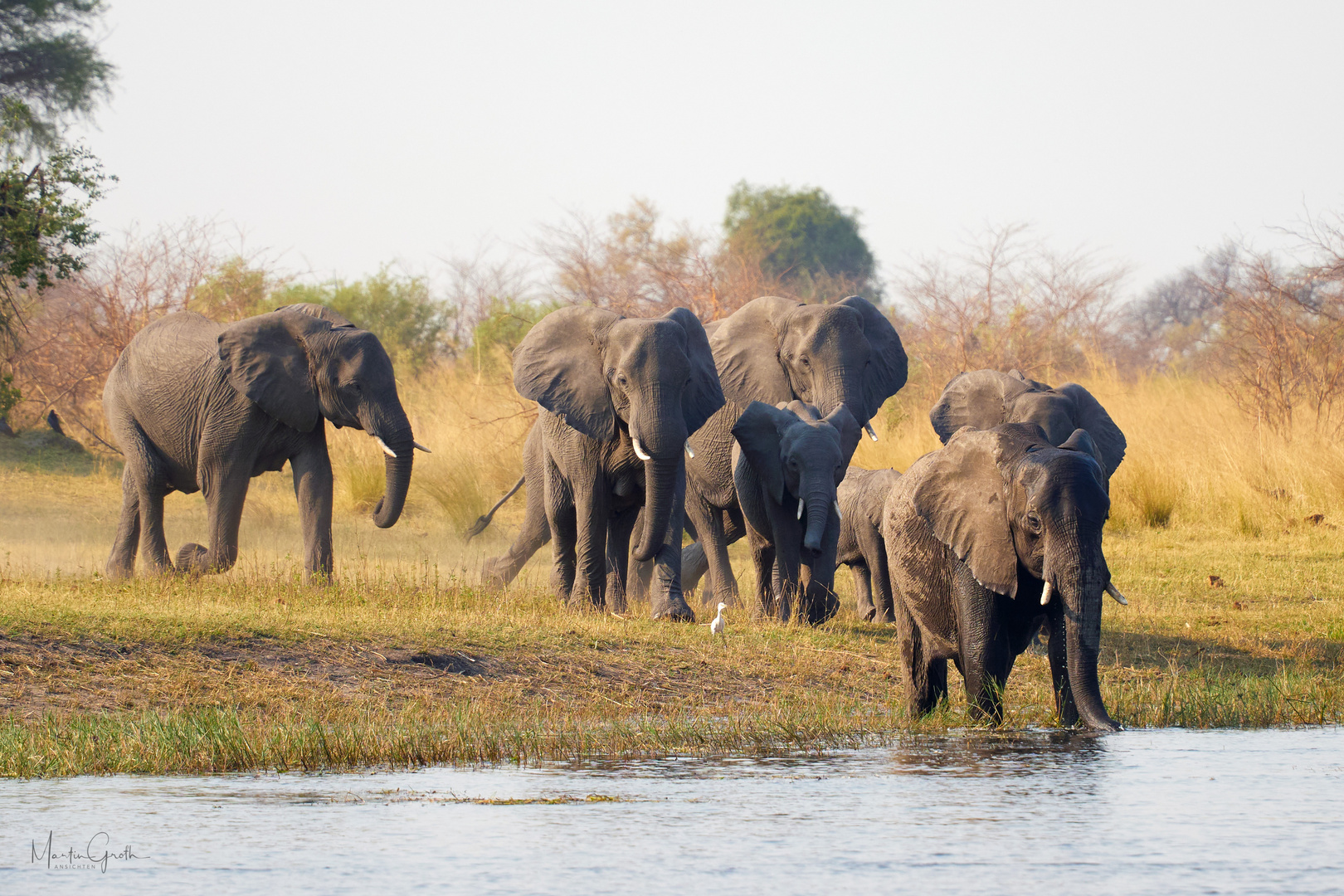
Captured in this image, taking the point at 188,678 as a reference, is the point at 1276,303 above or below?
above

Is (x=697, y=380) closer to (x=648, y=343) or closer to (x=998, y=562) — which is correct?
(x=648, y=343)

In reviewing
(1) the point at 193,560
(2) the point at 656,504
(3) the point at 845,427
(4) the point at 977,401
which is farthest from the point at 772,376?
(1) the point at 193,560

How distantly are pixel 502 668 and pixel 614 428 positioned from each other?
278 centimetres

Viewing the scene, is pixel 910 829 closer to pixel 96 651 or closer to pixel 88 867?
pixel 88 867

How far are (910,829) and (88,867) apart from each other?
2460 millimetres

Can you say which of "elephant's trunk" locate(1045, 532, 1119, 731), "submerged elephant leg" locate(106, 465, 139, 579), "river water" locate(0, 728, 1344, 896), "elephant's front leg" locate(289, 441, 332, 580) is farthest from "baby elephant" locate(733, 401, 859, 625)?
"submerged elephant leg" locate(106, 465, 139, 579)

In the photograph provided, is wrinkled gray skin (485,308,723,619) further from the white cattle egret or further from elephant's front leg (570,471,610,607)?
the white cattle egret

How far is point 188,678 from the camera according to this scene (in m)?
8.19

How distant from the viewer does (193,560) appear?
12.8 meters

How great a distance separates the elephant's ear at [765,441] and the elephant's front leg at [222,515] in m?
3.86

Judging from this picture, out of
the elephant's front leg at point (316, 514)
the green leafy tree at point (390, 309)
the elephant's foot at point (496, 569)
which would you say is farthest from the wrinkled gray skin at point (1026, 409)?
the green leafy tree at point (390, 309)

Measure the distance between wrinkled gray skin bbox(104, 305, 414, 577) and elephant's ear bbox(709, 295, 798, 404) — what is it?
2.54 meters

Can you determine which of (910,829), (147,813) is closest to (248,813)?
(147,813)

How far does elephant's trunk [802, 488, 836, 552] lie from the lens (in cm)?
1052
